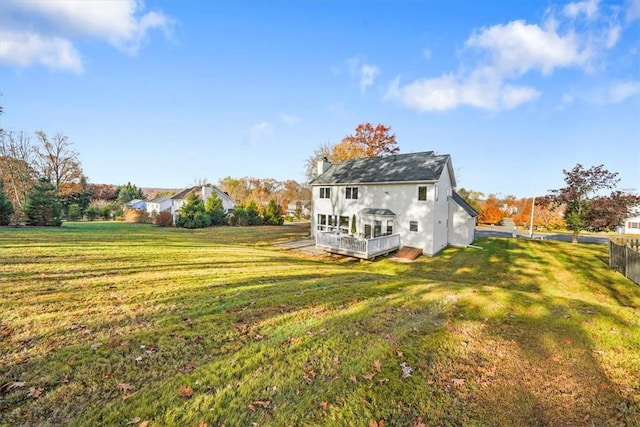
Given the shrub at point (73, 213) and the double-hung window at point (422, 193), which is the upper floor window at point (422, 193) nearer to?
the double-hung window at point (422, 193)

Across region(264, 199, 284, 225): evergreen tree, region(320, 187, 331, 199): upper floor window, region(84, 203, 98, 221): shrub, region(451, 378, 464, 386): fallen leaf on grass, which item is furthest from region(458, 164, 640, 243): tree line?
region(84, 203, 98, 221): shrub

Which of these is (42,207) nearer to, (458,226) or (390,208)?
(390,208)

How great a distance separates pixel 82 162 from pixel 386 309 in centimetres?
4552

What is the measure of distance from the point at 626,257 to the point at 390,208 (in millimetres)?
11474

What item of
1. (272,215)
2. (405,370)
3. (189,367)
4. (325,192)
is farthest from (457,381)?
(272,215)

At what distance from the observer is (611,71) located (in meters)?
15.3

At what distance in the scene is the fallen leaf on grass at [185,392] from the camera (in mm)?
2909

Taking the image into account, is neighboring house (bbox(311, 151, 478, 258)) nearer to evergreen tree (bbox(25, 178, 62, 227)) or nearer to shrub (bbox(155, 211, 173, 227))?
shrub (bbox(155, 211, 173, 227))

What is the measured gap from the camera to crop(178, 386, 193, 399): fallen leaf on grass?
2.91 metres

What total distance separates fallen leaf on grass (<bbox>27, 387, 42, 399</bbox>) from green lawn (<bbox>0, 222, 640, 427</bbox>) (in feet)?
0.05

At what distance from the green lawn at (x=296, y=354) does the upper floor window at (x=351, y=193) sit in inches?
521

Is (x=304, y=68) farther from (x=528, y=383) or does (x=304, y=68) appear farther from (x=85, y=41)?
(x=528, y=383)

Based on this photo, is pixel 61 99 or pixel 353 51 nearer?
pixel 61 99

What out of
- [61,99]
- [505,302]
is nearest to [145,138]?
[61,99]
